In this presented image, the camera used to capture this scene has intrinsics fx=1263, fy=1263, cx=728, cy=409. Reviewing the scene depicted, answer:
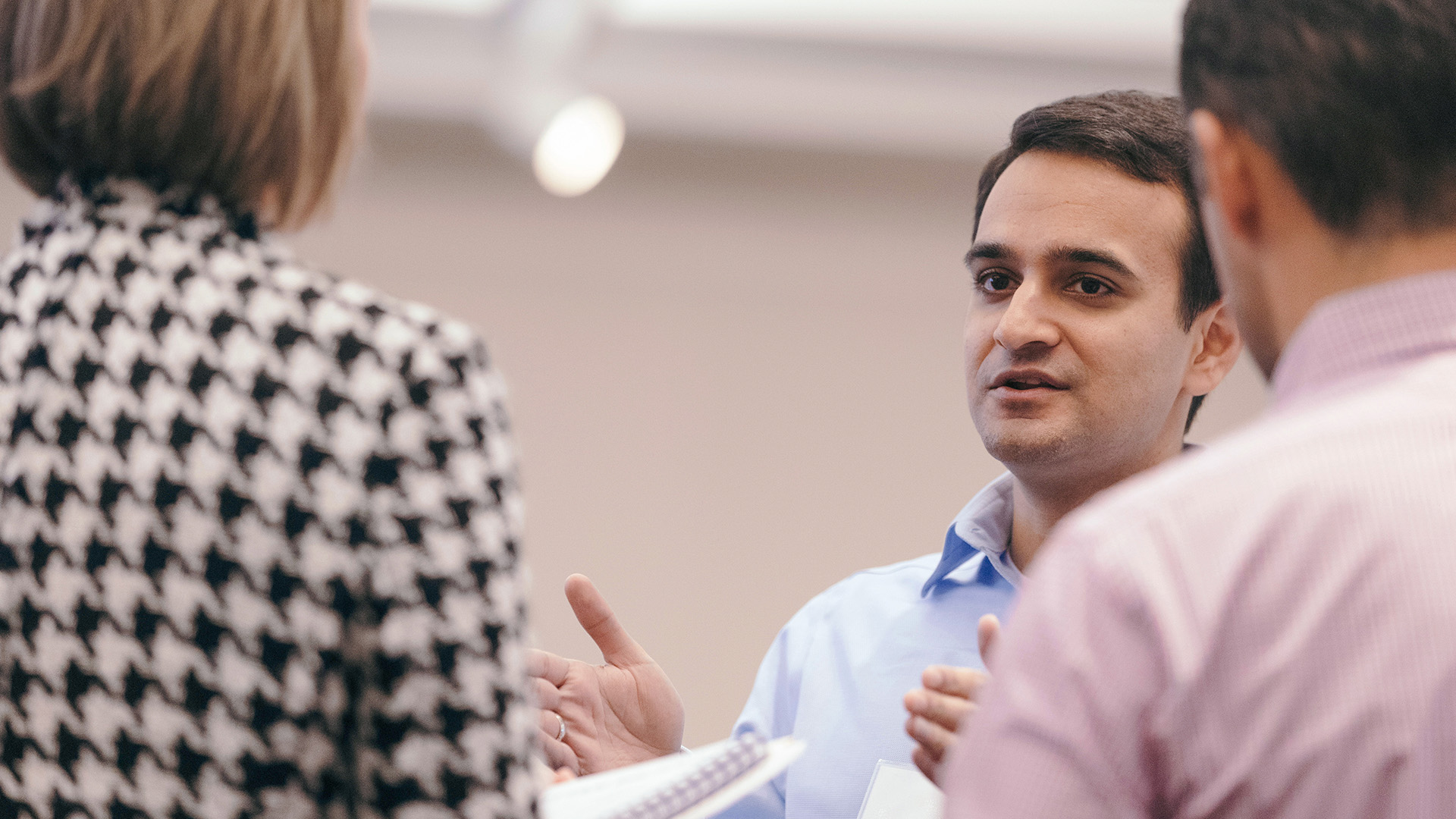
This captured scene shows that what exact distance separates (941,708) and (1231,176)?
54 cm

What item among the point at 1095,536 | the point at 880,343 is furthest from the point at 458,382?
the point at 880,343

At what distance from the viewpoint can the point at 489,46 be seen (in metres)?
3.62

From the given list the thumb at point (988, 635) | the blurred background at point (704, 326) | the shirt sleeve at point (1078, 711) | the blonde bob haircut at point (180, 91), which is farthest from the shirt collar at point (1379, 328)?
the blurred background at point (704, 326)

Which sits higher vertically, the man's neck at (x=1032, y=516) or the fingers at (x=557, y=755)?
the man's neck at (x=1032, y=516)

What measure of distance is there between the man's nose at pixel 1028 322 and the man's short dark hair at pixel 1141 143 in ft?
0.67

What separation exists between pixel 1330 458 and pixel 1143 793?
0.72ft

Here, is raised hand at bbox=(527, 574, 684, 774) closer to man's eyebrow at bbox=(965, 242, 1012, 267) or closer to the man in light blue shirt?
the man in light blue shirt

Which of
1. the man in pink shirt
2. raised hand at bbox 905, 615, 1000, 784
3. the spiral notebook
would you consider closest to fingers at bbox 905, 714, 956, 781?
raised hand at bbox 905, 615, 1000, 784

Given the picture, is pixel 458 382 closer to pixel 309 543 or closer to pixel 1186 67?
pixel 309 543

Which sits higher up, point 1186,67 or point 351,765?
point 1186,67

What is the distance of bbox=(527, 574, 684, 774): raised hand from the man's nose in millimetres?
668

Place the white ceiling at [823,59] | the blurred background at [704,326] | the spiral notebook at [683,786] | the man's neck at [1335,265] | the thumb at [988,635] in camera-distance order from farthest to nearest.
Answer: the blurred background at [704,326], the white ceiling at [823,59], the thumb at [988,635], the spiral notebook at [683,786], the man's neck at [1335,265]

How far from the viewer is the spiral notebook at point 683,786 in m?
0.89

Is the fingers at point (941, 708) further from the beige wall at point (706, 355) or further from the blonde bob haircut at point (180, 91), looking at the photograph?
the beige wall at point (706, 355)
